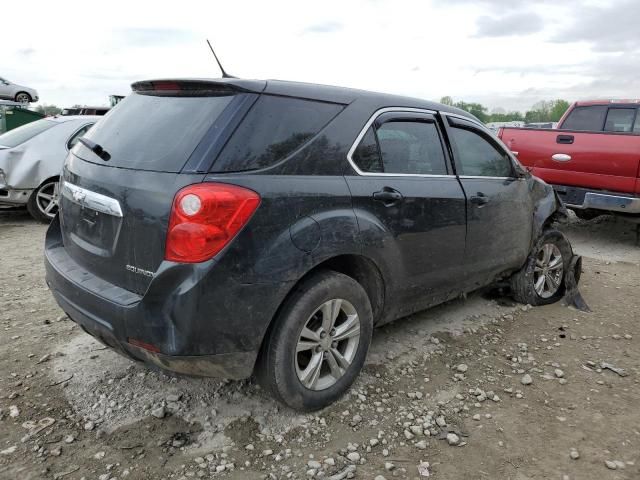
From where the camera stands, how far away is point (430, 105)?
145 inches

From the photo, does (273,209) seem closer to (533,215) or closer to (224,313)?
(224,313)

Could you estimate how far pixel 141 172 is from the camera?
8.46 ft

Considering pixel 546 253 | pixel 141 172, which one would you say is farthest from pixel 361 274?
pixel 546 253

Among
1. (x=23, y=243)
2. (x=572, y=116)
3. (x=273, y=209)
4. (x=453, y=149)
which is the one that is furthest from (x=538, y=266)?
(x=23, y=243)

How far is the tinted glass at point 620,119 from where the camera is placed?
7.93 metres

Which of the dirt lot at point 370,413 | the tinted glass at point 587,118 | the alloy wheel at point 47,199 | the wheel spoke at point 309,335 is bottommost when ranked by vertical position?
the dirt lot at point 370,413

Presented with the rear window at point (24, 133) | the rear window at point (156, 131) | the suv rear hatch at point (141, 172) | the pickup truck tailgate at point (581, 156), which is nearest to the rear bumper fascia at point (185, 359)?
the suv rear hatch at point (141, 172)

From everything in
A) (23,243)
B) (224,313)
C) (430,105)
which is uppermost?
(430,105)

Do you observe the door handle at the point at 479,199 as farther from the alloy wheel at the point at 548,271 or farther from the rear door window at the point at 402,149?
the alloy wheel at the point at 548,271

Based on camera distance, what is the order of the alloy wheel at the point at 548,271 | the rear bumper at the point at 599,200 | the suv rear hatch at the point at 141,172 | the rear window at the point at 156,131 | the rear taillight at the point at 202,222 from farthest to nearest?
the rear bumper at the point at 599,200 < the alloy wheel at the point at 548,271 < the rear window at the point at 156,131 < the suv rear hatch at the point at 141,172 < the rear taillight at the point at 202,222

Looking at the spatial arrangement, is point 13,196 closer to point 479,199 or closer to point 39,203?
point 39,203

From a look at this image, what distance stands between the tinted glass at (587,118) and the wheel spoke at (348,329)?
685 cm

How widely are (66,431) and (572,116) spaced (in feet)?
28.1

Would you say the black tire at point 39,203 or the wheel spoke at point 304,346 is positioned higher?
the wheel spoke at point 304,346
